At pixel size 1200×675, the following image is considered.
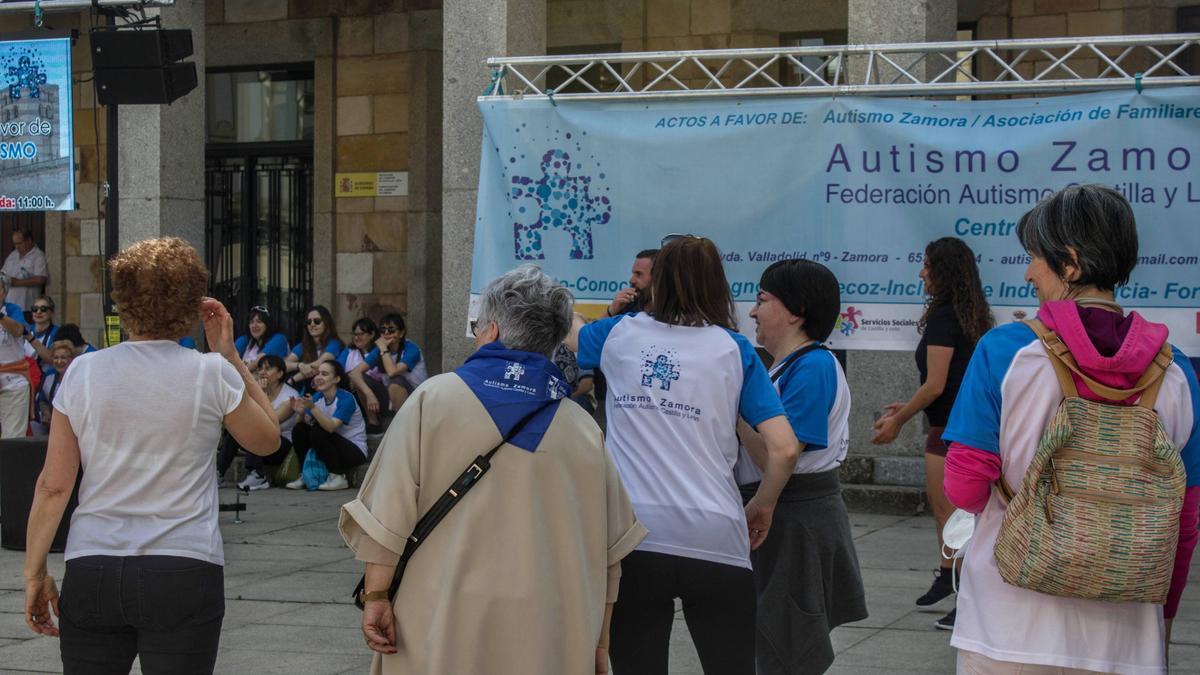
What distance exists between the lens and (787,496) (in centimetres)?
521

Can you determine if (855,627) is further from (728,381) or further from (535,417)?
(535,417)

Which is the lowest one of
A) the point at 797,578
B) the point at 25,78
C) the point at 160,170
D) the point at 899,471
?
the point at 899,471

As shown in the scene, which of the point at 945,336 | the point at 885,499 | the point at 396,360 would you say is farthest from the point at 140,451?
the point at 396,360

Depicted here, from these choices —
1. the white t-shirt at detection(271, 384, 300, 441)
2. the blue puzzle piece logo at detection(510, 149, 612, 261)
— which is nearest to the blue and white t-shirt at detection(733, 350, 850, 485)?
the blue puzzle piece logo at detection(510, 149, 612, 261)

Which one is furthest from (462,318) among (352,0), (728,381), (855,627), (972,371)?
(972,371)

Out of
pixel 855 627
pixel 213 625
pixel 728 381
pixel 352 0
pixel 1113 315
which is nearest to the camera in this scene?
pixel 1113 315

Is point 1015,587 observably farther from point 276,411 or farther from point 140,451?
point 276,411

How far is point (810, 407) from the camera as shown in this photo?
17.0 ft

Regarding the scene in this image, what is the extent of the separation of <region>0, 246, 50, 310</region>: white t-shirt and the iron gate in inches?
77.9

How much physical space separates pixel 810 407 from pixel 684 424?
2.10 ft

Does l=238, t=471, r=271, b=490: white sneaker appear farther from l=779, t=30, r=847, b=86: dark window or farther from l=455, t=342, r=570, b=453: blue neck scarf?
l=455, t=342, r=570, b=453: blue neck scarf

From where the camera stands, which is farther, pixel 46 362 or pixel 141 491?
pixel 46 362

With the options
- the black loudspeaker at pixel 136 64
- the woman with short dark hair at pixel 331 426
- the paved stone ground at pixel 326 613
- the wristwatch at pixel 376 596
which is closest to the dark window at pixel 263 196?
the woman with short dark hair at pixel 331 426

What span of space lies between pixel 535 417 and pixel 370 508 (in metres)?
0.48
